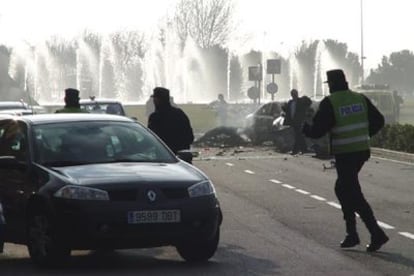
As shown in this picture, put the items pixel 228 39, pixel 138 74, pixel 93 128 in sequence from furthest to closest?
1. pixel 228 39
2. pixel 138 74
3. pixel 93 128

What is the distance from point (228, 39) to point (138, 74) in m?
17.4

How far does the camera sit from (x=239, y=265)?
11555 mm

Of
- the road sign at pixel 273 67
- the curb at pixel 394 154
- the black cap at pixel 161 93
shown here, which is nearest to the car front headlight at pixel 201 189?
the black cap at pixel 161 93

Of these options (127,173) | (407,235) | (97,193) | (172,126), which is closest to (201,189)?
(127,173)

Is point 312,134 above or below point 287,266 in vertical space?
above

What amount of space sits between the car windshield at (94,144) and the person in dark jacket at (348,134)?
1.62 m

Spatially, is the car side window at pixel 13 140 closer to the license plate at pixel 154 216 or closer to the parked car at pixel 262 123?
the license plate at pixel 154 216

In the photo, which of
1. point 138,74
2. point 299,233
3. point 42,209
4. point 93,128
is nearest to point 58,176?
point 42,209

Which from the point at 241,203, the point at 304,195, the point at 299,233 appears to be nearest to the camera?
the point at 299,233

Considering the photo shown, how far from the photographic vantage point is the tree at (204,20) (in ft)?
317

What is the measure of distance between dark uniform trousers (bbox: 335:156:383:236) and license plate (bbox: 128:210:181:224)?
223 centimetres

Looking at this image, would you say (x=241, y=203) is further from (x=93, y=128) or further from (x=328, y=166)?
(x=328, y=166)

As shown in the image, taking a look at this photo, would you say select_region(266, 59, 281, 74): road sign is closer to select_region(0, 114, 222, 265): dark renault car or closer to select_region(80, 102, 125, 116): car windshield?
select_region(80, 102, 125, 116): car windshield

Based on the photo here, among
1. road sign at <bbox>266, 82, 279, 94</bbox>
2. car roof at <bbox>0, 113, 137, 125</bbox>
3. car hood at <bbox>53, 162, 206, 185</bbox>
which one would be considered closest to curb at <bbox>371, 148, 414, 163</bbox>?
car roof at <bbox>0, 113, 137, 125</bbox>
